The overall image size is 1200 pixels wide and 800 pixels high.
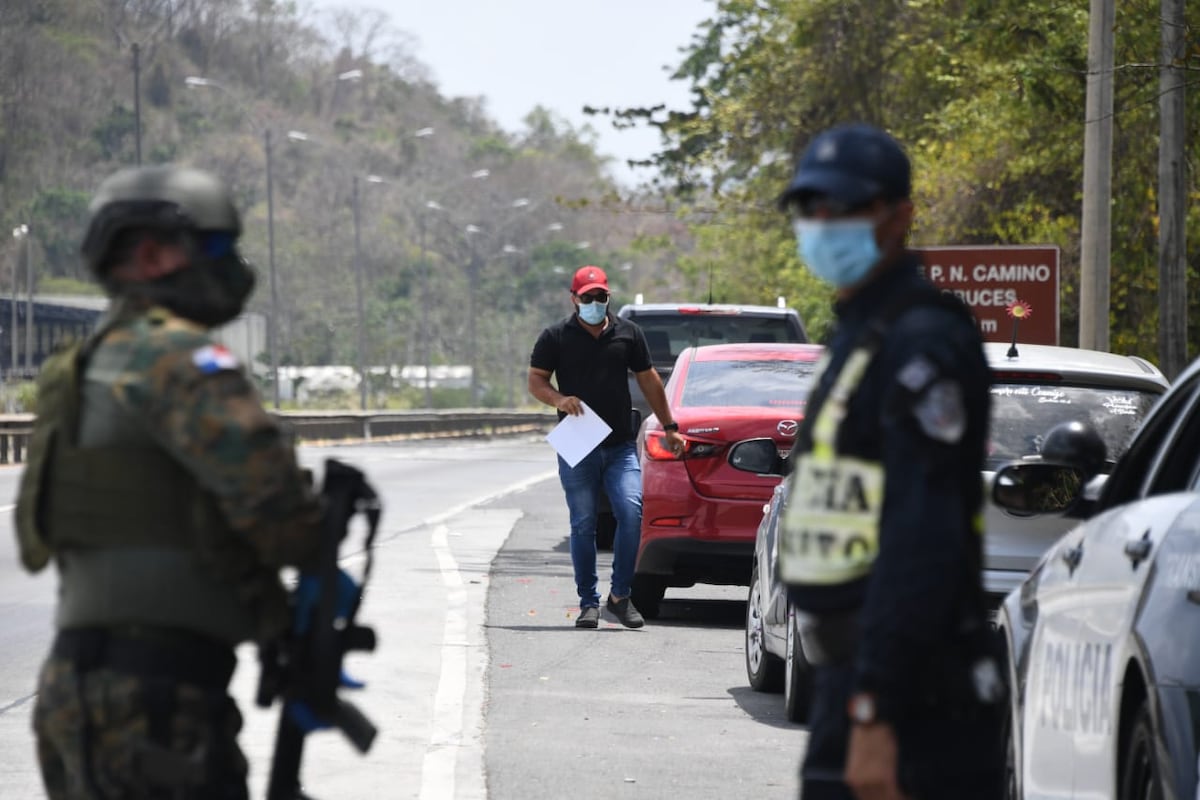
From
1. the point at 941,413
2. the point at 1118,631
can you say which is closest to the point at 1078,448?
the point at 1118,631

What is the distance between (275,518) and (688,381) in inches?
376

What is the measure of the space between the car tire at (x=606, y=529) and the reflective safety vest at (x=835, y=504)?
1415 cm

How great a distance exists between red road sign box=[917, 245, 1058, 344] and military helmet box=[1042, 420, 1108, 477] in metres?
16.9

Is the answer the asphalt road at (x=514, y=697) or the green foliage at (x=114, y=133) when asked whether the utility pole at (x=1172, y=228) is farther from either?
the green foliage at (x=114, y=133)

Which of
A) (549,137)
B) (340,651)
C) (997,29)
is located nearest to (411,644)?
(340,651)

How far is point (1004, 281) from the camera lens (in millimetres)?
22562

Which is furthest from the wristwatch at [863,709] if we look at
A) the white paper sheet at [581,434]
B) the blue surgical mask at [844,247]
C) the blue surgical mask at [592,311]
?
the blue surgical mask at [592,311]

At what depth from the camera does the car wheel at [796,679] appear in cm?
895

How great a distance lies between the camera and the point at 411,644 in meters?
11.5

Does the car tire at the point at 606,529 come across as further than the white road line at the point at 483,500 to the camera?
No

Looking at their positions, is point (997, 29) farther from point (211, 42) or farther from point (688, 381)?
point (211, 42)

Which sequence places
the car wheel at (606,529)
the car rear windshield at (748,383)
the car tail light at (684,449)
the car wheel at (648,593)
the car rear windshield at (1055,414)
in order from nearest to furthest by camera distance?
1. the car rear windshield at (1055,414)
2. the car tail light at (684,449)
3. the car rear windshield at (748,383)
4. the car wheel at (648,593)
5. the car wheel at (606,529)

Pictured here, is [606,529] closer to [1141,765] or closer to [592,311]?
[592,311]

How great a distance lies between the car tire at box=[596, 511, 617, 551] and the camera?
18.3m
